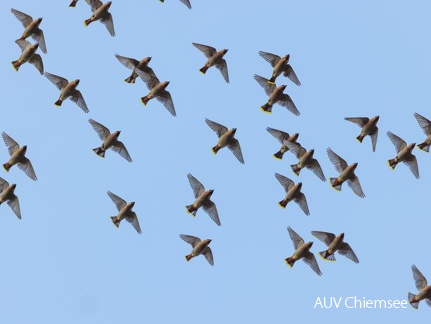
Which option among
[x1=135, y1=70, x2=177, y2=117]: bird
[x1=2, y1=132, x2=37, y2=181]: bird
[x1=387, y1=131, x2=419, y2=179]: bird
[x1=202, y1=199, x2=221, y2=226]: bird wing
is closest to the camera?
[x1=2, y1=132, x2=37, y2=181]: bird

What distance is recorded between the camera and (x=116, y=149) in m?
32.3

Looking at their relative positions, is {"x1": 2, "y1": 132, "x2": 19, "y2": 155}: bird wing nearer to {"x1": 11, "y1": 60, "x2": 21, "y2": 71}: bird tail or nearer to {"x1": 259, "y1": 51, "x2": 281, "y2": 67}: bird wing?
{"x1": 11, "y1": 60, "x2": 21, "y2": 71}: bird tail

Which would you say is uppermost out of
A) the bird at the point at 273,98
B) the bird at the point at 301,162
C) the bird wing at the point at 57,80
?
the bird at the point at 273,98

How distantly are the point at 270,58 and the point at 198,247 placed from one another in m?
5.57

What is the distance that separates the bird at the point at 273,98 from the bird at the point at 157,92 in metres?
2.49

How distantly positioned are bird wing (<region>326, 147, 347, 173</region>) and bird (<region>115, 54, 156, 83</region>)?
527cm

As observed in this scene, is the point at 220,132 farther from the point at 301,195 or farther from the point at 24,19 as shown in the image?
the point at 24,19

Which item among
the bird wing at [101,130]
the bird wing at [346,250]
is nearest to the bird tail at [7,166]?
the bird wing at [101,130]

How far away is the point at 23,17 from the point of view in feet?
107

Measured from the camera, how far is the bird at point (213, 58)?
108ft

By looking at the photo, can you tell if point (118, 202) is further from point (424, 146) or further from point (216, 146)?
point (424, 146)

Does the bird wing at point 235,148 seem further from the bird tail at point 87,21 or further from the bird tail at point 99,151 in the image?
the bird tail at point 87,21

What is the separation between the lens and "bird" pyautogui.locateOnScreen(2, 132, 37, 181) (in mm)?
31641

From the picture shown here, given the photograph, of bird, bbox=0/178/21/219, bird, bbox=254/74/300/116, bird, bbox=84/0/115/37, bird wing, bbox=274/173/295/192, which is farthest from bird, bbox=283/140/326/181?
bird, bbox=0/178/21/219
